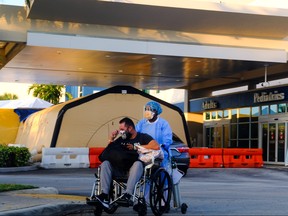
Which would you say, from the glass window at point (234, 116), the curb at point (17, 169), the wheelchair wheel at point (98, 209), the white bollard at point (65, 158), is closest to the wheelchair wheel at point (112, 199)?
the wheelchair wheel at point (98, 209)

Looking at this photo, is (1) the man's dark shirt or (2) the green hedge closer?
(1) the man's dark shirt

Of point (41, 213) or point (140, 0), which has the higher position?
point (140, 0)

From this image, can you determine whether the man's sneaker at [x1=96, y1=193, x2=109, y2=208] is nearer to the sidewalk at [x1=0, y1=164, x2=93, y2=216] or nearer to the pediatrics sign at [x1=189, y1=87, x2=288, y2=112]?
the sidewalk at [x1=0, y1=164, x2=93, y2=216]

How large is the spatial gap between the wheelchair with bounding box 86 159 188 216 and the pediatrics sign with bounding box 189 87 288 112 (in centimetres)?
1938

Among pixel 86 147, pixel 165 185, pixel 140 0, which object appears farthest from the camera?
pixel 86 147

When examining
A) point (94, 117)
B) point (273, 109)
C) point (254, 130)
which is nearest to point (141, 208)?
point (94, 117)

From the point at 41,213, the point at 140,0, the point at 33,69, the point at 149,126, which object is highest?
the point at 140,0

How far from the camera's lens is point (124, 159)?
7789mm

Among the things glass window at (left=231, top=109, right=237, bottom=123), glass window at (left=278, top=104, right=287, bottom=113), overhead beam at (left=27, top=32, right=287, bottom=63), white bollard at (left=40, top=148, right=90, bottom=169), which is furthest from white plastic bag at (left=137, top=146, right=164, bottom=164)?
glass window at (left=231, top=109, right=237, bottom=123)

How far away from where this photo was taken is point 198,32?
948 inches

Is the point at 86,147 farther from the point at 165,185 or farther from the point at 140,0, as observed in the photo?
the point at 165,185

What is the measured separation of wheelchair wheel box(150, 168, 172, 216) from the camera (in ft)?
25.8

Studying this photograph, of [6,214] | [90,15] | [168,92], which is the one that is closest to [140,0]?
[90,15]

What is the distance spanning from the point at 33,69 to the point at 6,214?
21835mm
